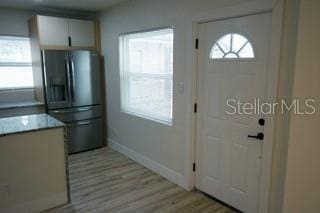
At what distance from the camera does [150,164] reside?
369 cm

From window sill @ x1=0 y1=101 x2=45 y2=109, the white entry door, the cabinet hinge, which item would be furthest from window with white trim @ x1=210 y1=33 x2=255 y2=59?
window sill @ x1=0 y1=101 x2=45 y2=109

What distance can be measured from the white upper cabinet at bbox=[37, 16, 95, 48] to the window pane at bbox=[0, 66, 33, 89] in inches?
31.8

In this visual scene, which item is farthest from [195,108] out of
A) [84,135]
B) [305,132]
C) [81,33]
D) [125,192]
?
[81,33]

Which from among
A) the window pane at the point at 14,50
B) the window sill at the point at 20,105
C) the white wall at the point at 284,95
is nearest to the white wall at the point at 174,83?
the white wall at the point at 284,95

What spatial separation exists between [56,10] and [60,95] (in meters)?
1.54

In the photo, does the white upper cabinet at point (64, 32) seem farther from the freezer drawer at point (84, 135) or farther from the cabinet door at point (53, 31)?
the freezer drawer at point (84, 135)

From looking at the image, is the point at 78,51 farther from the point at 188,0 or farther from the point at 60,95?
the point at 188,0

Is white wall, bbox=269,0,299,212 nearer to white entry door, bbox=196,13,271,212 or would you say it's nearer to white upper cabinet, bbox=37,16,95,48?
white entry door, bbox=196,13,271,212

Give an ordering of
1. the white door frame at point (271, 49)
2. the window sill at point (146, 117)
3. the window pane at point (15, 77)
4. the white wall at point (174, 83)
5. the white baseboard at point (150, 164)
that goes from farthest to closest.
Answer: the window pane at point (15, 77) → the window sill at point (146, 117) → the white baseboard at point (150, 164) → the white wall at point (174, 83) → the white door frame at point (271, 49)

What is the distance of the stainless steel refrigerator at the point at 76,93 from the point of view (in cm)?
400

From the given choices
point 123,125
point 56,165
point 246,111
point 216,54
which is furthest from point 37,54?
point 246,111

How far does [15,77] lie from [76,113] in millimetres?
1281

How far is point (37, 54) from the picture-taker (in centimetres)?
405

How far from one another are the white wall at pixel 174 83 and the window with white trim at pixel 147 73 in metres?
0.13
